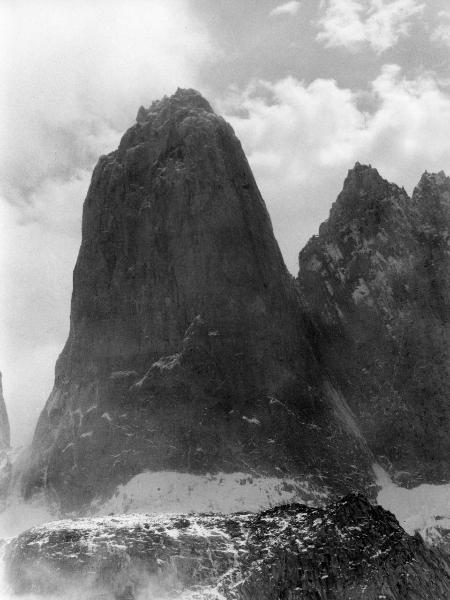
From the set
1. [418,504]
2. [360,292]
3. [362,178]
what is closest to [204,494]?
[418,504]

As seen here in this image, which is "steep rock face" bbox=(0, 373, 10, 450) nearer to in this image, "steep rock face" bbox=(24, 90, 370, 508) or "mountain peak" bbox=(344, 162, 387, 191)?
"steep rock face" bbox=(24, 90, 370, 508)

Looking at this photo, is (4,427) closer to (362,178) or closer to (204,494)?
(204,494)

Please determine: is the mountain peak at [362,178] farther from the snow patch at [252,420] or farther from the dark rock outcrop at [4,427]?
the dark rock outcrop at [4,427]

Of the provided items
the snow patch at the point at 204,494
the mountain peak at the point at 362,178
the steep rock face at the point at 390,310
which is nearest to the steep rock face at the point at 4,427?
the snow patch at the point at 204,494

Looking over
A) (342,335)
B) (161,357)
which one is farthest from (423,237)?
(161,357)

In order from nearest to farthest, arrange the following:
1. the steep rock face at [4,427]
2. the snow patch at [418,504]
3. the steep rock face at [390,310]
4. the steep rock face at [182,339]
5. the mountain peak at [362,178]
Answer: the snow patch at [418,504] < the steep rock face at [182,339] < the steep rock face at [390,310] < the mountain peak at [362,178] < the steep rock face at [4,427]

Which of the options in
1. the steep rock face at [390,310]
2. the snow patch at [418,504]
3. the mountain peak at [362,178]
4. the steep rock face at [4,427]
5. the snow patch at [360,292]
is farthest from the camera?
the steep rock face at [4,427]

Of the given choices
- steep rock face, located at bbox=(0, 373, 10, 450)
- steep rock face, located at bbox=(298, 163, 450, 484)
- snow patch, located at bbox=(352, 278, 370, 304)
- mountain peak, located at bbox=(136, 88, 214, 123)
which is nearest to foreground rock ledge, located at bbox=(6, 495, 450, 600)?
steep rock face, located at bbox=(298, 163, 450, 484)
